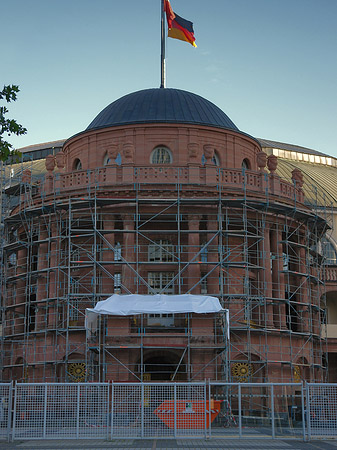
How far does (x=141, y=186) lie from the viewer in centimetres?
3812

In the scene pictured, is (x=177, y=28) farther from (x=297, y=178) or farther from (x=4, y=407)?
(x=4, y=407)

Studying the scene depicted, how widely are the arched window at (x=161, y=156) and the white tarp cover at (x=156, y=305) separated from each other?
10978 mm

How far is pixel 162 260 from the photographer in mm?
39125

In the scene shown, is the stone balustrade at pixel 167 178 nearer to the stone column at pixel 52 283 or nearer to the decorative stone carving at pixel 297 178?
the stone column at pixel 52 283

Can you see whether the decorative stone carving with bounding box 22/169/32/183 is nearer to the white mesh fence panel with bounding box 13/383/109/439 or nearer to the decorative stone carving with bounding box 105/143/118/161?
the decorative stone carving with bounding box 105/143/118/161

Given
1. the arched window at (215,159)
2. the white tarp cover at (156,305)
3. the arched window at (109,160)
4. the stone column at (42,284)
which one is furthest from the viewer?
the arched window at (215,159)

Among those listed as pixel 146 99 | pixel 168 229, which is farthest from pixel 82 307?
pixel 146 99

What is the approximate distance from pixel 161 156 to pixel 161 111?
11.2ft

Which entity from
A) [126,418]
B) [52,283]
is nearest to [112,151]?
[52,283]

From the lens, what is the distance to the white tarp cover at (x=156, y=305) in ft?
107

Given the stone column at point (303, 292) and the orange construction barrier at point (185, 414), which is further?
the stone column at point (303, 292)

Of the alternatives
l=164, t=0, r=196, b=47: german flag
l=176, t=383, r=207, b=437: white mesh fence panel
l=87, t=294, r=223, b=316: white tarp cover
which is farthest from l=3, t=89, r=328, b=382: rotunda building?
l=176, t=383, r=207, b=437: white mesh fence panel

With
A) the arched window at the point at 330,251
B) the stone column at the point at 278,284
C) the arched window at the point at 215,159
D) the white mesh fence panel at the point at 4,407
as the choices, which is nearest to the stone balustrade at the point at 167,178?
the arched window at the point at 215,159

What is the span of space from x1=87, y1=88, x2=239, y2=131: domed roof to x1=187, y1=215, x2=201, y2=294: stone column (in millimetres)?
7503
